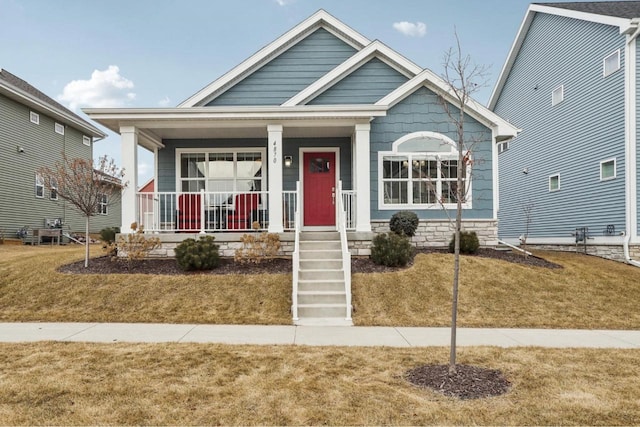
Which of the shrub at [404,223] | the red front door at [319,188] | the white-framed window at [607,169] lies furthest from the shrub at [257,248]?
the white-framed window at [607,169]

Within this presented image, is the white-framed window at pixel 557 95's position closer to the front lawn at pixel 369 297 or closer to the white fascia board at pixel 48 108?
the front lawn at pixel 369 297

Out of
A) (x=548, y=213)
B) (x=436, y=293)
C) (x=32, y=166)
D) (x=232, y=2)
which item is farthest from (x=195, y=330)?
(x=32, y=166)

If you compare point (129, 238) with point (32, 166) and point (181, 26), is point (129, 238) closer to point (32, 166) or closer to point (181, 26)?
point (32, 166)

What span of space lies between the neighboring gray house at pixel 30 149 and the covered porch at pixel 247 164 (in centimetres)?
739

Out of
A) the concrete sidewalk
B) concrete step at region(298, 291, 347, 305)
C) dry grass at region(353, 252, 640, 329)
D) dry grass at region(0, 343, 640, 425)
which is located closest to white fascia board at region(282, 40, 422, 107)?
dry grass at region(353, 252, 640, 329)

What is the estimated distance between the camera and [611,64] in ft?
38.7

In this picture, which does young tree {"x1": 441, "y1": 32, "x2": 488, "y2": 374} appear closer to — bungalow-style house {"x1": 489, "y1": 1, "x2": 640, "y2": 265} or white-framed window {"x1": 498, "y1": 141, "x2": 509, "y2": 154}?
bungalow-style house {"x1": 489, "y1": 1, "x2": 640, "y2": 265}

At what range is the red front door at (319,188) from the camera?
1142 cm

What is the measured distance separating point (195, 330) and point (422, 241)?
21.5ft

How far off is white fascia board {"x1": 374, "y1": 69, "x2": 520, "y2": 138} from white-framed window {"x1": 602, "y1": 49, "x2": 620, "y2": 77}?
3794 mm

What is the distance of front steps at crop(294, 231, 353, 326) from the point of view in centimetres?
716

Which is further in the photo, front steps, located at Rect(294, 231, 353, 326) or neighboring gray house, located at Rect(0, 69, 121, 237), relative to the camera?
neighboring gray house, located at Rect(0, 69, 121, 237)

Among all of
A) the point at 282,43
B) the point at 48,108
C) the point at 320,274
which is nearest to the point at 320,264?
the point at 320,274

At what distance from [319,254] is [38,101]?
15.6m
